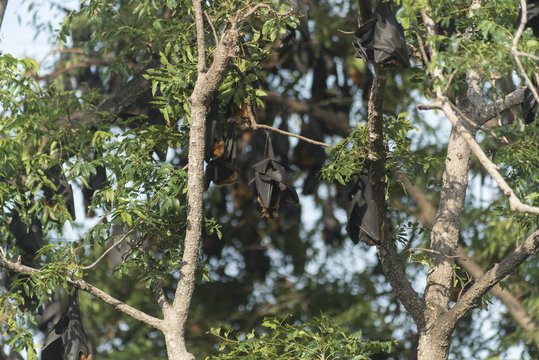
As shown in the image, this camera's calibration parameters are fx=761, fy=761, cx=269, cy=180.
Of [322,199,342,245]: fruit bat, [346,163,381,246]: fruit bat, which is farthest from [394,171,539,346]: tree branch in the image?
[346,163,381,246]: fruit bat

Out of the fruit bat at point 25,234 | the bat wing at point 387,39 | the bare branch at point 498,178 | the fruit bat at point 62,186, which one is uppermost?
the fruit bat at point 62,186

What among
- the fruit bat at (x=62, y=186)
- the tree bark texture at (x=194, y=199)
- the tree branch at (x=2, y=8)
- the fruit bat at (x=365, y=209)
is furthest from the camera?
the fruit bat at (x=62, y=186)

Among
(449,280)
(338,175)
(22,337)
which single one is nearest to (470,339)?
(449,280)

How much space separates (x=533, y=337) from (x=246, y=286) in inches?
152

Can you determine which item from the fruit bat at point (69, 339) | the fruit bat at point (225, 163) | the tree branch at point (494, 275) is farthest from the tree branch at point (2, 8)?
the tree branch at point (494, 275)

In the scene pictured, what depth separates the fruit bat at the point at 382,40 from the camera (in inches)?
167

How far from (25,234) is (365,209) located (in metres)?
2.63

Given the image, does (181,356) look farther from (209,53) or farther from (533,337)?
(533,337)

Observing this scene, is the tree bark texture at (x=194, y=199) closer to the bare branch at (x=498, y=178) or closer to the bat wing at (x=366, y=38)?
the bat wing at (x=366, y=38)

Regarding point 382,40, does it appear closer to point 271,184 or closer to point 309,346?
point 271,184

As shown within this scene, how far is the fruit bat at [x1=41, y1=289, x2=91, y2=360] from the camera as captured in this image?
565 cm

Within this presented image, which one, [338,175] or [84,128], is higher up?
[84,128]

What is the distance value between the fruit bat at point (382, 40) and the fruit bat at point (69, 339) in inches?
110

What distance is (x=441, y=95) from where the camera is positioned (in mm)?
3703
